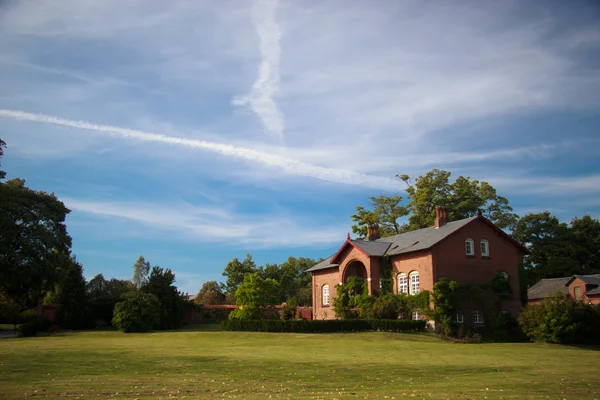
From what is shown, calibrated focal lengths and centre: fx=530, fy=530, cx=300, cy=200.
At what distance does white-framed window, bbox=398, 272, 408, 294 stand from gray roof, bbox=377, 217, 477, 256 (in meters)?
2.03

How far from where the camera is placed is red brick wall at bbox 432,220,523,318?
42.8 m

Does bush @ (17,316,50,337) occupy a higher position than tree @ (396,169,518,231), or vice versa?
tree @ (396,169,518,231)

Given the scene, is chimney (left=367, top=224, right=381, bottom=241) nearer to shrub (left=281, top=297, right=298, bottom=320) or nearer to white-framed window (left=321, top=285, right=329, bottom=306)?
white-framed window (left=321, top=285, right=329, bottom=306)

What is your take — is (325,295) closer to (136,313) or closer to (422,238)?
(422,238)

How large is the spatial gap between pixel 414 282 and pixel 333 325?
30.4 feet

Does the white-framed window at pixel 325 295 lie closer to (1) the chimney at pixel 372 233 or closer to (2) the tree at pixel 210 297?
(1) the chimney at pixel 372 233

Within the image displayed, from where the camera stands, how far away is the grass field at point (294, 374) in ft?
44.8

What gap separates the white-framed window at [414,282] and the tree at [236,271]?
40017mm

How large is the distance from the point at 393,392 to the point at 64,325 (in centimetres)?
4270

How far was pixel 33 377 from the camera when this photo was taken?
1548 centimetres

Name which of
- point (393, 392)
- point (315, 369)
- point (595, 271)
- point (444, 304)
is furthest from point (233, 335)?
point (595, 271)

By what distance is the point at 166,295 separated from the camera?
50.0m

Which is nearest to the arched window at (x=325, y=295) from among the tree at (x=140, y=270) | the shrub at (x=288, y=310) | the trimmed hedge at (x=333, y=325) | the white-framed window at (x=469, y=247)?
the shrub at (x=288, y=310)

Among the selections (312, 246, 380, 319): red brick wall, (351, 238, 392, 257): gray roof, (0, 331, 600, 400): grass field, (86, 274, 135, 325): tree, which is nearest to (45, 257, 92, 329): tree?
(86, 274, 135, 325): tree
